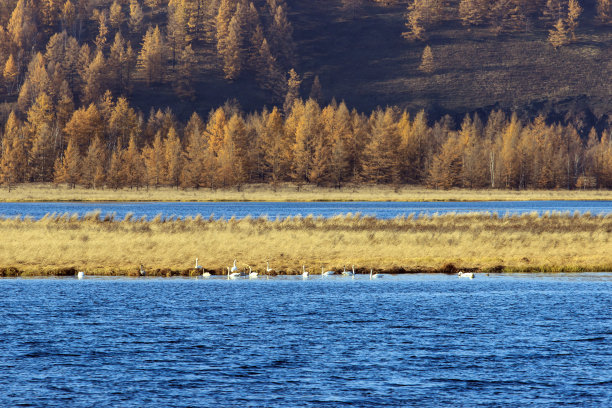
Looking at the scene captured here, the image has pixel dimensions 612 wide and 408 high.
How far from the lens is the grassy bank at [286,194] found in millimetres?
120119

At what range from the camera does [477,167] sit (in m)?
146

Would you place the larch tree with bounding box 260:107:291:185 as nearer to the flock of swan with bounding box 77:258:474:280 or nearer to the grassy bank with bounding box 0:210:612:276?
the grassy bank with bounding box 0:210:612:276


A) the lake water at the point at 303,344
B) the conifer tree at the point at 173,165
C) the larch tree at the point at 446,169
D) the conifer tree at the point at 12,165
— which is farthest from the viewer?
the larch tree at the point at 446,169

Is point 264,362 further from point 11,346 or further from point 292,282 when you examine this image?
point 292,282

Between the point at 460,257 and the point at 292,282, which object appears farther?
the point at 460,257

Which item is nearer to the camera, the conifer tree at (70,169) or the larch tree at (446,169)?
the conifer tree at (70,169)

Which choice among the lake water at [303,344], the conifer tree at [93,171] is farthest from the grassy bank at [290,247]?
the conifer tree at [93,171]

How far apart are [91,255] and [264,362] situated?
71.8ft

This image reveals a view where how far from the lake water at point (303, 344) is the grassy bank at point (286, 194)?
81653mm

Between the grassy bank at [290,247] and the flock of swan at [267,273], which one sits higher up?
the grassy bank at [290,247]

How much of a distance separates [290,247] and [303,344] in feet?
68.6

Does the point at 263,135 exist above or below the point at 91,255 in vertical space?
above

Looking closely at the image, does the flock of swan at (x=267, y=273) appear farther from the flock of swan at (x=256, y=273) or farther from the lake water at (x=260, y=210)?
the lake water at (x=260, y=210)

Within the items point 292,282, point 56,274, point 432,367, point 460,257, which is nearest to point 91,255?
point 56,274
